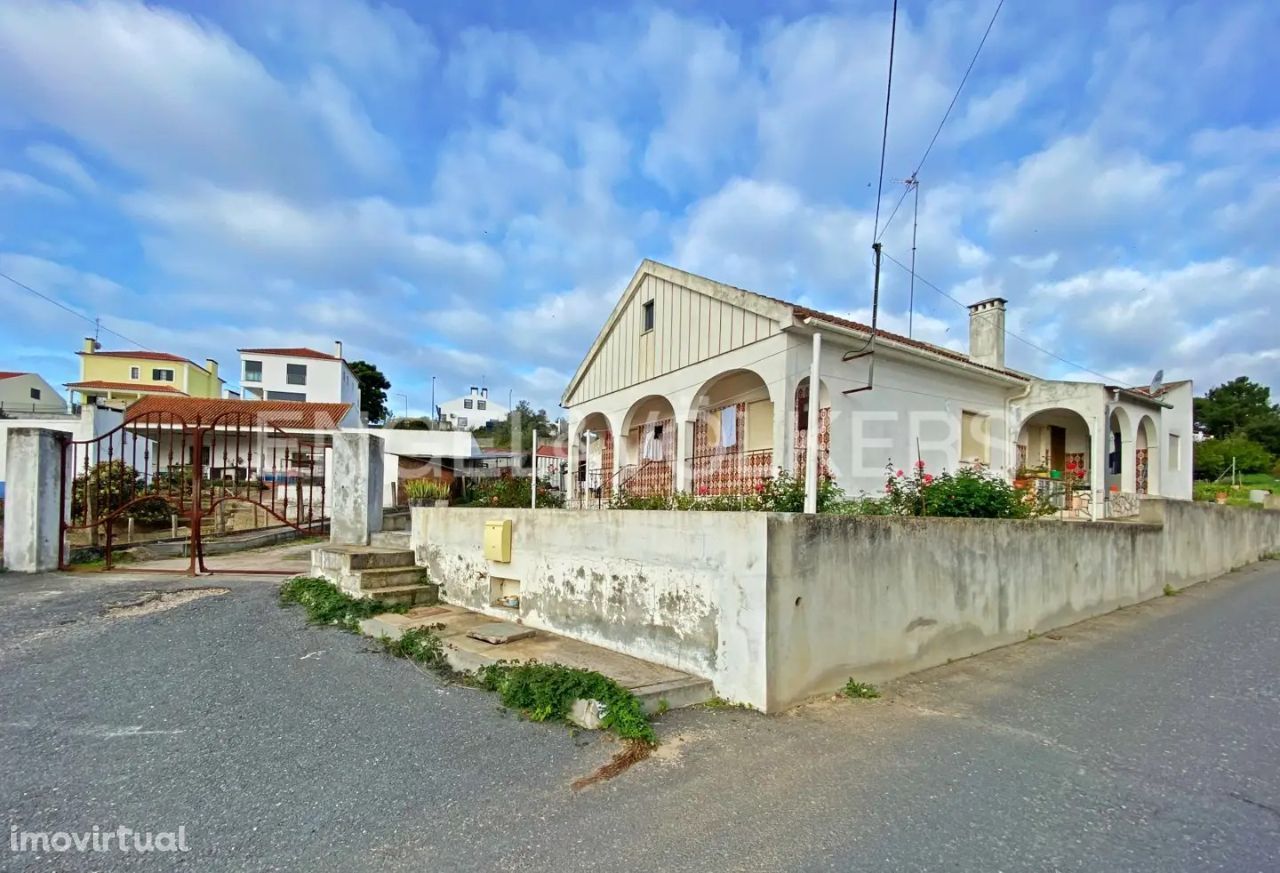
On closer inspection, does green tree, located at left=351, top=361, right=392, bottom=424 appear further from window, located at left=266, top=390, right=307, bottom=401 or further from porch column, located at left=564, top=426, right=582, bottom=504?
porch column, located at left=564, top=426, right=582, bottom=504

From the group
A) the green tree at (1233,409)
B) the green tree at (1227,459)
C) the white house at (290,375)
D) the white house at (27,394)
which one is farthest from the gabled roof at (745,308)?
the white house at (27,394)

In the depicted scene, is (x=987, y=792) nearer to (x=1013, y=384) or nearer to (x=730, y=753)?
(x=730, y=753)

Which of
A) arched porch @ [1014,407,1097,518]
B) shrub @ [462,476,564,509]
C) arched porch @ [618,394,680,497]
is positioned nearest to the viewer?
shrub @ [462,476,564,509]

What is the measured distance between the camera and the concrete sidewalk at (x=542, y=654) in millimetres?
4223

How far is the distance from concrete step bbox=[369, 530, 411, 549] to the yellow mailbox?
7.17ft

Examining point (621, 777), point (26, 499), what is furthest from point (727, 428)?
point (26, 499)

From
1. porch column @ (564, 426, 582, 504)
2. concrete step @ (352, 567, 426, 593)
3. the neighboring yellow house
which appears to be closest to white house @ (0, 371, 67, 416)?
the neighboring yellow house

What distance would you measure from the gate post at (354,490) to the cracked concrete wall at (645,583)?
223 cm

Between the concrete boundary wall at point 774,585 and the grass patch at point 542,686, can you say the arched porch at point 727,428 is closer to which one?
the concrete boundary wall at point 774,585

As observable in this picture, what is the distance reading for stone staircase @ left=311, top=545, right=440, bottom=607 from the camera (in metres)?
6.98

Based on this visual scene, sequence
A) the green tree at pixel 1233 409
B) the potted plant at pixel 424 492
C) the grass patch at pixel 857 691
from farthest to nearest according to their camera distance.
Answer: the green tree at pixel 1233 409, the potted plant at pixel 424 492, the grass patch at pixel 857 691

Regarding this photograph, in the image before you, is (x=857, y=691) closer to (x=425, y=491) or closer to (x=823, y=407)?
(x=823, y=407)

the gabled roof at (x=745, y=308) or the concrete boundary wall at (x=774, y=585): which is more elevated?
the gabled roof at (x=745, y=308)

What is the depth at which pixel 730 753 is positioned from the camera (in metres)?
3.56
